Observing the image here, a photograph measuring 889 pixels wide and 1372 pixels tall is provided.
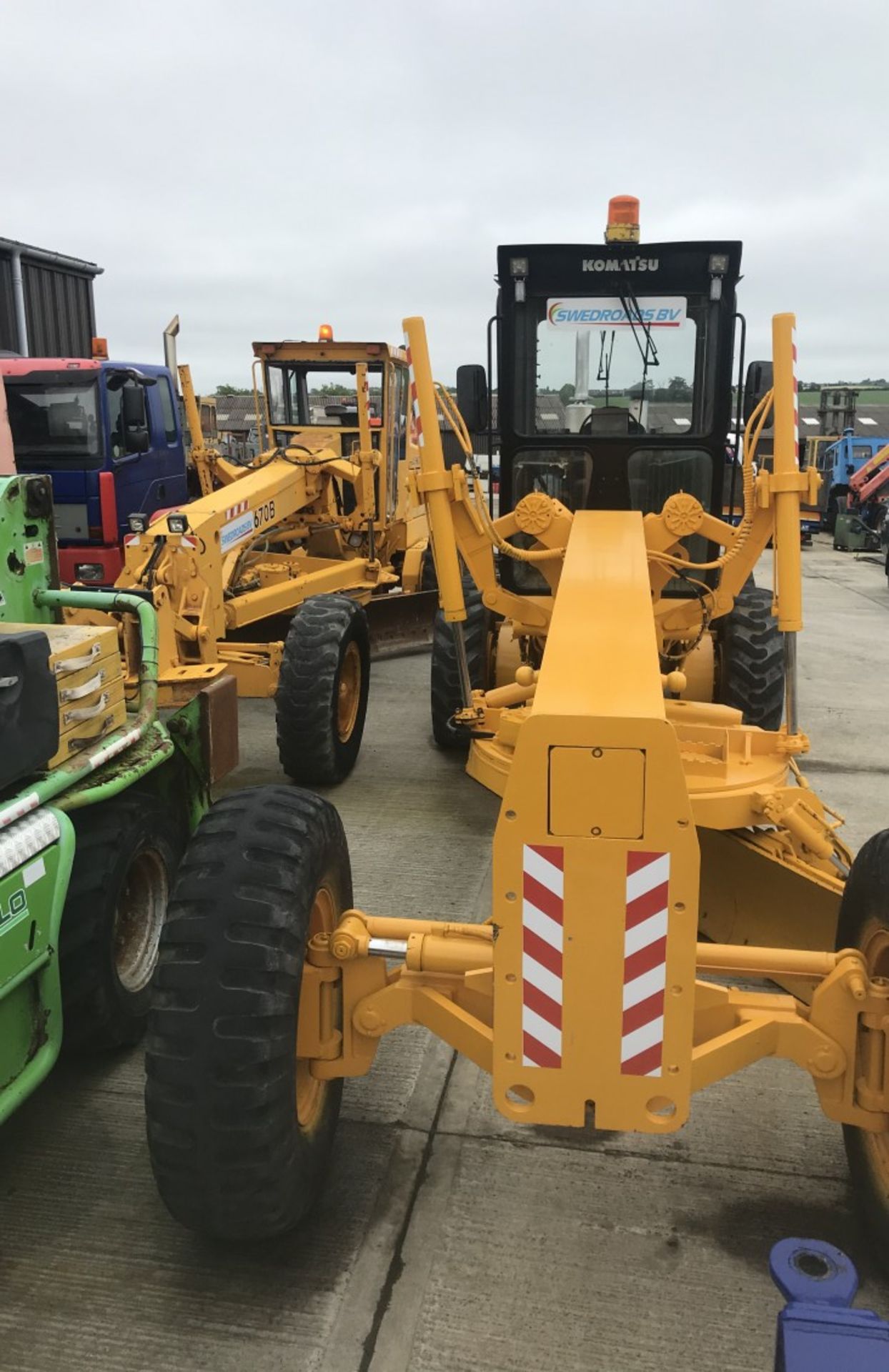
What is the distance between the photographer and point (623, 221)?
16.7 ft

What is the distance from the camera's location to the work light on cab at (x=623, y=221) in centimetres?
505

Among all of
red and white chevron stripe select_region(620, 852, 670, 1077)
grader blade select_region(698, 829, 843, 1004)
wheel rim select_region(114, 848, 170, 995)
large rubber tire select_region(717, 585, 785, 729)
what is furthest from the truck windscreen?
red and white chevron stripe select_region(620, 852, 670, 1077)

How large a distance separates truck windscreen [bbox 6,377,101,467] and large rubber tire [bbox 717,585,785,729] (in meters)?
5.42

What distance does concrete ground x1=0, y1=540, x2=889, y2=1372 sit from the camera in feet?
7.70

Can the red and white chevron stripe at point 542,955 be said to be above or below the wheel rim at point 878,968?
above

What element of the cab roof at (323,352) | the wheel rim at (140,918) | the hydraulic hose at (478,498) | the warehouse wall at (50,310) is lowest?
the wheel rim at (140,918)

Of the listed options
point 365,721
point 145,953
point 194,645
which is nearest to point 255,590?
point 365,721

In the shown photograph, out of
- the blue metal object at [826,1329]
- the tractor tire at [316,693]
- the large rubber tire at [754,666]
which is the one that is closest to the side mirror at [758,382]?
the large rubber tire at [754,666]

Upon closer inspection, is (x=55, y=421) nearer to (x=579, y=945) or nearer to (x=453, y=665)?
(x=453, y=665)

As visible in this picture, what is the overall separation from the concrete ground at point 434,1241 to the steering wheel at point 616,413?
3.19m

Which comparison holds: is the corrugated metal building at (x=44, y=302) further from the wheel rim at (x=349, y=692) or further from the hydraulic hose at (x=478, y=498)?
the hydraulic hose at (x=478, y=498)

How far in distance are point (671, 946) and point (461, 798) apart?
12.4 feet

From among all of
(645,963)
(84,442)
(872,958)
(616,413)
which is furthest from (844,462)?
(645,963)

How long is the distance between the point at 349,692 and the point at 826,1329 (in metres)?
5.26
